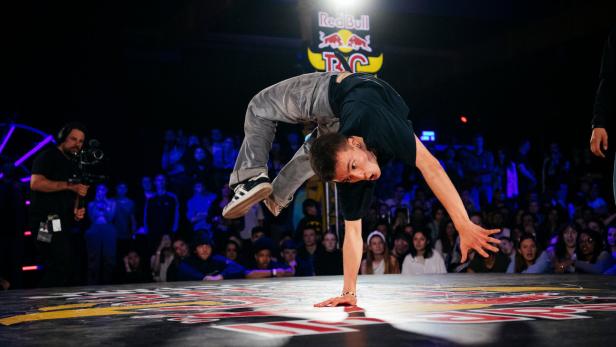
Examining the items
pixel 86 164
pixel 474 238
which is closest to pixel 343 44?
pixel 86 164

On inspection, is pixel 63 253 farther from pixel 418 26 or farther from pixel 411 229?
pixel 418 26

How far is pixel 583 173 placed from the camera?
10.9 m

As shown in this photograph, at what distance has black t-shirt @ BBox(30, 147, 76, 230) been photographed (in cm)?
500

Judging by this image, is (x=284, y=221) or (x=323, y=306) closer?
(x=323, y=306)

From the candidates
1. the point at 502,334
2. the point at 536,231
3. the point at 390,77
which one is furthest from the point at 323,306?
the point at 390,77

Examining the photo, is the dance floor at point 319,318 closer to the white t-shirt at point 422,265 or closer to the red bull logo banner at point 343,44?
the white t-shirt at point 422,265

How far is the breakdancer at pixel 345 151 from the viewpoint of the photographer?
2672 millimetres

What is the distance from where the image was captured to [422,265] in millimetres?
7297

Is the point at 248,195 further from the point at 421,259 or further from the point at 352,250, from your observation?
the point at 421,259

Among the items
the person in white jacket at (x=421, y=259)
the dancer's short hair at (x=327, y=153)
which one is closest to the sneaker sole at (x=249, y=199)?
the dancer's short hair at (x=327, y=153)

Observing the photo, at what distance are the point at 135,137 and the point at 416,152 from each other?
9638 mm

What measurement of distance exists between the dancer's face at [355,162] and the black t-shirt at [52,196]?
300 cm

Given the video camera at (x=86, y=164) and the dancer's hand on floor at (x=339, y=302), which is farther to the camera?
the video camera at (x=86, y=164)

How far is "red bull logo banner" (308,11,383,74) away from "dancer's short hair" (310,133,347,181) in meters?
6.63
